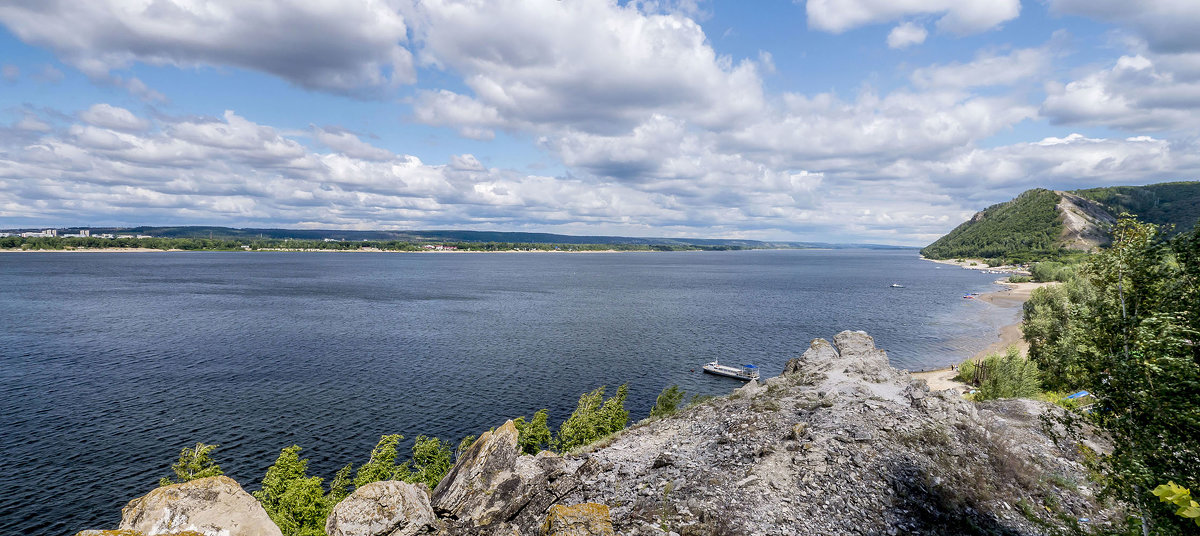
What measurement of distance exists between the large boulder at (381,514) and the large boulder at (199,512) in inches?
102

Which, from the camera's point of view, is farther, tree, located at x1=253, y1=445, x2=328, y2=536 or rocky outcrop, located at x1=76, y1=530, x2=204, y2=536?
tree, located at x1=253, y1=445, x2=328, y2=536

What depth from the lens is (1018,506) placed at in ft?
68.4

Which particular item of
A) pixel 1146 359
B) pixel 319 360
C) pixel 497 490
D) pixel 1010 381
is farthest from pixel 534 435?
pixel 319 360

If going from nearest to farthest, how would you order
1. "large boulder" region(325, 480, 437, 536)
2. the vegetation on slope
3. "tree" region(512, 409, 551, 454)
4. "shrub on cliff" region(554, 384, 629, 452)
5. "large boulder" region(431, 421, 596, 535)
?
the vegetation on slope, "large boulder" region(325, 480, 437, 536), "large boulder" region(431, 421, 596, 535), "shrub on cliff" region(554, 384, 629, 452), "tree" region(512, 409, 551, 454)

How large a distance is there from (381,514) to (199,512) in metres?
5.12

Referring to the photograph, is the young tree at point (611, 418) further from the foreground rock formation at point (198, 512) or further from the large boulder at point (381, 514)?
the foreground rock formation at point (198, 512)

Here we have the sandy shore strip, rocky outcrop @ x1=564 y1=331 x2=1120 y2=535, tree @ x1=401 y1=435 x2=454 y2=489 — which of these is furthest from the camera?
the sandy shore strip

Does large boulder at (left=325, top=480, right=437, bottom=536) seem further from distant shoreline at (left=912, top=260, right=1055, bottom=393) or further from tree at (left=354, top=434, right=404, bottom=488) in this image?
distant shoreline at (left=912, top=260, right=1055, bottom=393)

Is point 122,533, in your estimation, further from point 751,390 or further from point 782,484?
point 751,390

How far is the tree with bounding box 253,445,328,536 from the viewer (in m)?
24.7

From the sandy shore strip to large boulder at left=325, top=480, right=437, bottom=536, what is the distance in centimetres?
3421

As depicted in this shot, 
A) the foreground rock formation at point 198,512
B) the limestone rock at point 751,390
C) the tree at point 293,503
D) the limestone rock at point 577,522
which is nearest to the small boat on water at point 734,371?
the limestone rock at point 751,390

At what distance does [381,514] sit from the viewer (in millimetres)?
17812

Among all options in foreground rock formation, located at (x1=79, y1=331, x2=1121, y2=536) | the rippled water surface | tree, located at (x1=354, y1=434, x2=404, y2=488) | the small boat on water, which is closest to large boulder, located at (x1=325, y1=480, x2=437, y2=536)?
foreground rock formation, located at (x1=79, y1=331, x2=1121, y2=536)
